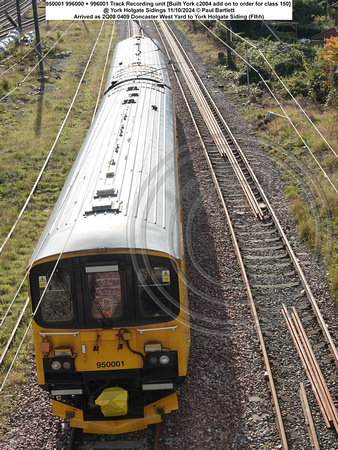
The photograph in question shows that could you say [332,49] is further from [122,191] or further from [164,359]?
[164,359]

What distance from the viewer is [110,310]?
23.8 ft

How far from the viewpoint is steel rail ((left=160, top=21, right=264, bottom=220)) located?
15352 mm

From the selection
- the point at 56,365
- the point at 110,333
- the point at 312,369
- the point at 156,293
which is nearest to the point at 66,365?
the point at 56,365

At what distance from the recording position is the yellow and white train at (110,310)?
23.3ft

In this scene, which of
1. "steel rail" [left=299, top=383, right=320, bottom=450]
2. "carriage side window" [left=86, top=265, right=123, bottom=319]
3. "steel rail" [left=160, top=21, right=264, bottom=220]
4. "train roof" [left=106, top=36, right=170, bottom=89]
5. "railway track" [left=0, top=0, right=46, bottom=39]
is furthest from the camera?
"railway track" [left=0, top=0, right=46, bottom=39]

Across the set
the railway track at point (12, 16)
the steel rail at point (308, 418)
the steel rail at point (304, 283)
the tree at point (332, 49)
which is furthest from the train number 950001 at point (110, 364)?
the railway track at point (12, 16)

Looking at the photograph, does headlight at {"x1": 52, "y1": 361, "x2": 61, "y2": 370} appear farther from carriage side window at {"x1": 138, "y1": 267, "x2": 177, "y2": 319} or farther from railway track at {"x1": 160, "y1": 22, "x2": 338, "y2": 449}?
railway track at {"x1": 160, "y1": 22, "x2": 338, "y2": 449}

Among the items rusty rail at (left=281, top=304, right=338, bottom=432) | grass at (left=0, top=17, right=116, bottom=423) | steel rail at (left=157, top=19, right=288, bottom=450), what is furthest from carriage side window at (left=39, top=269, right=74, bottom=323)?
rusty rail at (left=281, top=304, right=338, bottom=432)

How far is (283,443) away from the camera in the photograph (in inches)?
296

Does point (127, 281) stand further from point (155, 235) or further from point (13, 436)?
point (13, 436)

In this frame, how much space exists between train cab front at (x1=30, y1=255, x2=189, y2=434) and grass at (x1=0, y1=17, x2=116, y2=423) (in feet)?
6.17

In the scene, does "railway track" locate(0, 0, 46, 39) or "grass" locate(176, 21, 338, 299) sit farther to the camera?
"railway track" locate(0, 0, 46, 39)

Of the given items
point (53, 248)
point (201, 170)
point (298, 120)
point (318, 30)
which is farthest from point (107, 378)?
point (318, 30)

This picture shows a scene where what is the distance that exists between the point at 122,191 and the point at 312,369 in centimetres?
458
